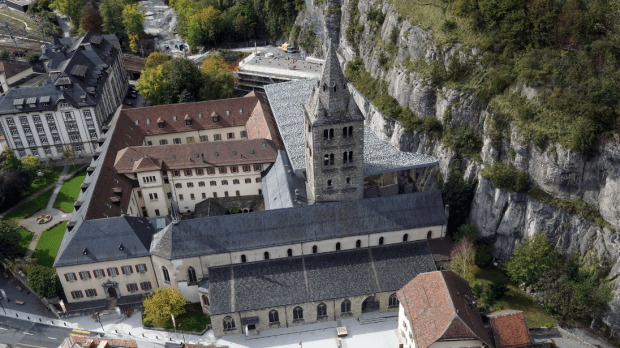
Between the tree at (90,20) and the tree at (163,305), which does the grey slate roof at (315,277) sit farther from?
the tree at (90,20)

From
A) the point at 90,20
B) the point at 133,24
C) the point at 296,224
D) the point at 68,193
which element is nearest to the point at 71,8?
the point at 90,20

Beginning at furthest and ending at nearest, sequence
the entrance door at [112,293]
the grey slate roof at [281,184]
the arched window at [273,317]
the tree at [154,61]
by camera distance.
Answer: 1. the tree at [154,61]
2. the grey slate roof at [281,184]
3. the entrance door at [112,293]
4. the arched window at [273,317]

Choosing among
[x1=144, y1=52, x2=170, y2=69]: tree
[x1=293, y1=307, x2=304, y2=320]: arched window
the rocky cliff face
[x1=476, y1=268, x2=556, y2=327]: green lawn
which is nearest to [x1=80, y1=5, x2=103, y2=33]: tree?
[x1=144, y1=52, x2=170, y2=69]: tree

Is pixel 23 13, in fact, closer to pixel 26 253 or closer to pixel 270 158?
pixel 26 253

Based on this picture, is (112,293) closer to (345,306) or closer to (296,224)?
(296,224)

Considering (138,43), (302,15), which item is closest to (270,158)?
(302,15)

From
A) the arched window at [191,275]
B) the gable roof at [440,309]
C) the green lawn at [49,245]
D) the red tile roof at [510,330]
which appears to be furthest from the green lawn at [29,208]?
the red tile roof at [510,330]

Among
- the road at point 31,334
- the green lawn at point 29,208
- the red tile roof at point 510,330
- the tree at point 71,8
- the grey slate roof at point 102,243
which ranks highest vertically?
the tree at point 71,8

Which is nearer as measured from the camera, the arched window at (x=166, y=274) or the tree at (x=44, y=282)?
the arched window at (x=166, y=274)
